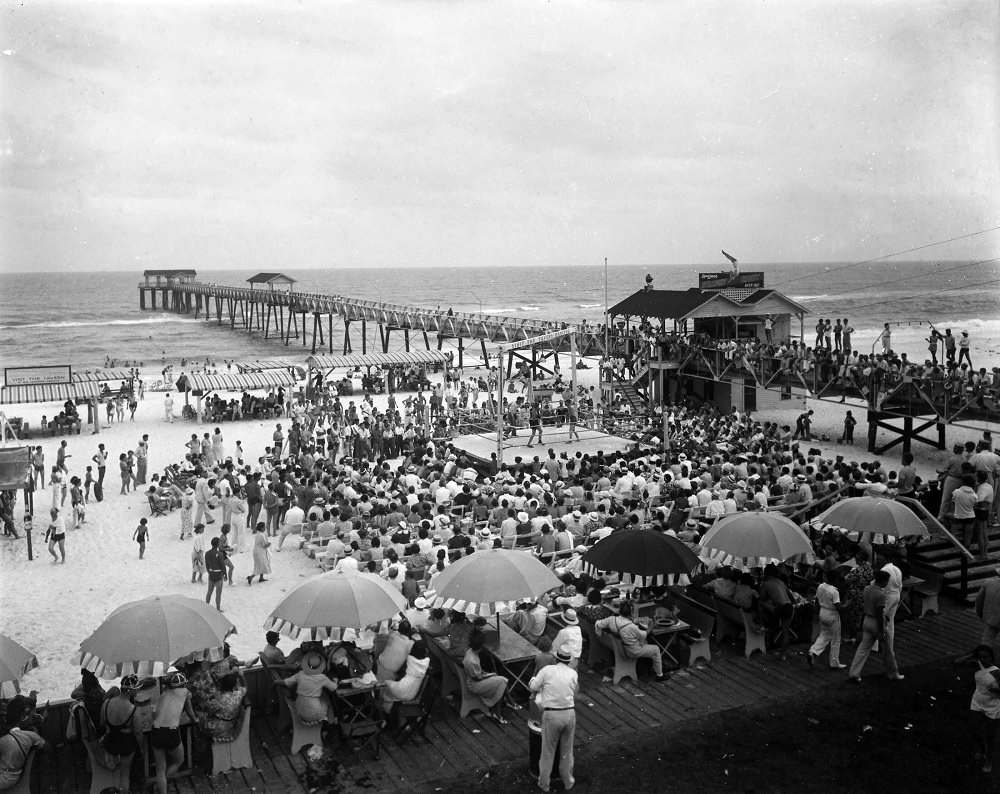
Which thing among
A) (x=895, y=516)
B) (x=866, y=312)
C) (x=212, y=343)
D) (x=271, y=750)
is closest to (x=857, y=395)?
(x=895, y=516)

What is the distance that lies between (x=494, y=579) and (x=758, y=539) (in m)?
3.16

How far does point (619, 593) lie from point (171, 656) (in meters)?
5.92

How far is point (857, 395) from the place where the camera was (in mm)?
25328

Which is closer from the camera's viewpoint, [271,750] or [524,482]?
[271,750]

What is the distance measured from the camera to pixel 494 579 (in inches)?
360

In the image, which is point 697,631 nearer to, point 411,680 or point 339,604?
point 411,680

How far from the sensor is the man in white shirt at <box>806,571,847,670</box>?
9.60m

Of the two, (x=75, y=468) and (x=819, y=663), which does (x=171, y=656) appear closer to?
(x=819, y=663)

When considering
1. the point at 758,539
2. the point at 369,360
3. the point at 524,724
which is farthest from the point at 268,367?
the point at 524,724

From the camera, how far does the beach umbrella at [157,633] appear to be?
7.73 meters

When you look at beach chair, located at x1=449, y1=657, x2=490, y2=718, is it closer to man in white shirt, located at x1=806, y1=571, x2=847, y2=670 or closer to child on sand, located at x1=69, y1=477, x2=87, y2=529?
man in white shirt, located at x1=806, y1=571, x2=847, y2=670

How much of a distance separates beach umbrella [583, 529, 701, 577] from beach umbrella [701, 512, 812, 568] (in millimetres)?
570

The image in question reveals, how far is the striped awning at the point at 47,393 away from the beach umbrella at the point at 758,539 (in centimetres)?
2604

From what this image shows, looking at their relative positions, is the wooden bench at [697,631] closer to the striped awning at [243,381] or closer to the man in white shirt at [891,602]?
the man in white shirt at [891,602]
